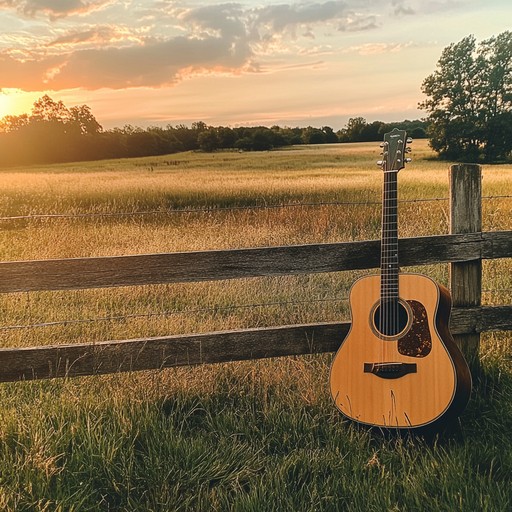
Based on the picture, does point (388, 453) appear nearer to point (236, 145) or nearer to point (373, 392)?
point (373, 392)

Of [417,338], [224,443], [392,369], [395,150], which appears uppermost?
[395,150]

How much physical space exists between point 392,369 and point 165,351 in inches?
53.0

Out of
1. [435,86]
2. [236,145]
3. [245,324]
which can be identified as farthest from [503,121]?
[245,324]

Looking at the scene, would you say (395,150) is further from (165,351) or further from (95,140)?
(95,140)

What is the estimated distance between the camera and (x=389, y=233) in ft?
11.7

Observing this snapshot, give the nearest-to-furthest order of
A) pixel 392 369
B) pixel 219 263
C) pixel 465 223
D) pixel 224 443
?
pixel 224 443
pixel 392 369
pixel 219 263
pixel 465 223

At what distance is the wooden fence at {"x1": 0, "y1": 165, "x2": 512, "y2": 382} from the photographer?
3.49m

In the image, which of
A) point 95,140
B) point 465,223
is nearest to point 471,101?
point 95,140

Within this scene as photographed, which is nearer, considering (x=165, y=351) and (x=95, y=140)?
(x=165, y=351)

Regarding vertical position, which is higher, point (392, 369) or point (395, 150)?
point (395, 150)

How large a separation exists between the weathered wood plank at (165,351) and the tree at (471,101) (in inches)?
1760

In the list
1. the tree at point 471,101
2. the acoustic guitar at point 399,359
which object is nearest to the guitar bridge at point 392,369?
the acoustic guitar at point 399,359

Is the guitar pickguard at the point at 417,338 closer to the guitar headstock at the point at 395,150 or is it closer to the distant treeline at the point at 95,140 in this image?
the guitar headstock at the point at 395,150

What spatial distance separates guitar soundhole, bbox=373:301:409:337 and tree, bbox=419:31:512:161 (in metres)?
44.8
